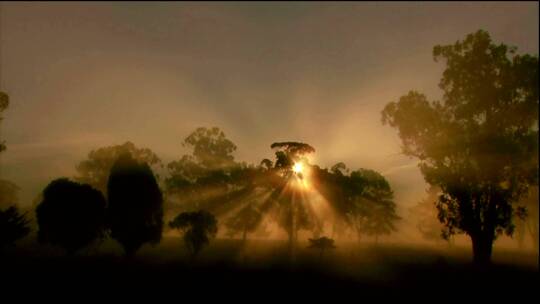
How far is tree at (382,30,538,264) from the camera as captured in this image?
33938 mm

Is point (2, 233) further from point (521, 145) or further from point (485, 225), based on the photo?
point (521, 145)

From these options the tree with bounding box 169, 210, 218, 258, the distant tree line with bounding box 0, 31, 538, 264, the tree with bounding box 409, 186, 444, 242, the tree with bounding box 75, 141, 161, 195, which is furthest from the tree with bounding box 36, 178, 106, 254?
the tree with bounding box 409, 186, 444, 242

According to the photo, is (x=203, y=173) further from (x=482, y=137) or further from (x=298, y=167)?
(x=482, y=137)

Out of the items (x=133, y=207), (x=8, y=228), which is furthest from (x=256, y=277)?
(x=8, y=228)

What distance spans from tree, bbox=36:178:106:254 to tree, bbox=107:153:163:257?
5.86 ft

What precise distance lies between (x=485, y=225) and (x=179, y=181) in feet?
152

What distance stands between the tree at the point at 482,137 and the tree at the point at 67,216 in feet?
106

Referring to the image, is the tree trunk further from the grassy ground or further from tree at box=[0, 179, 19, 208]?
tree at box=[0, 179, 19, 208]

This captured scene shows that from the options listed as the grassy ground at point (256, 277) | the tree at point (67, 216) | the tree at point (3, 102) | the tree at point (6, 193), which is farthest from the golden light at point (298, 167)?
the tree at point (6, 193)

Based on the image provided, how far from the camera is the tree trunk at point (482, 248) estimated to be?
116 feet

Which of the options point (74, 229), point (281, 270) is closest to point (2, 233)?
point (74, 229)

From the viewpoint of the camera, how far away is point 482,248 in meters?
35.4

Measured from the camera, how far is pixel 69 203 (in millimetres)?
35188

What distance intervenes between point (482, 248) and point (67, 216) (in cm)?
3786
